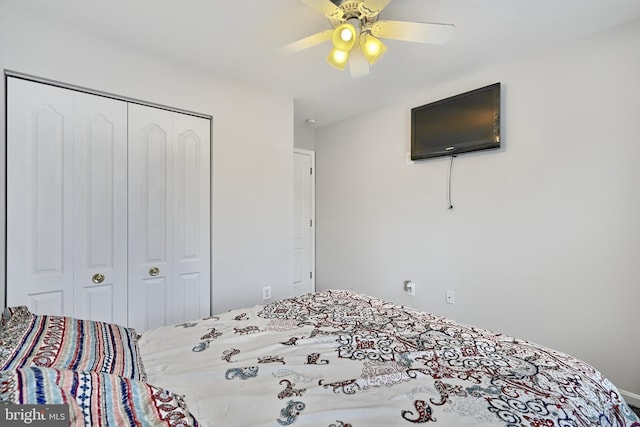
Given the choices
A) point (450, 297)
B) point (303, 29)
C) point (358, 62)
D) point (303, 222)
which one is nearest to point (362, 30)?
point (358, 62)

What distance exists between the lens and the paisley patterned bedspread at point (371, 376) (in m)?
0.85

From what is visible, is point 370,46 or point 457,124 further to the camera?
point 457,124

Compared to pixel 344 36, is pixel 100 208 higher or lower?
lower

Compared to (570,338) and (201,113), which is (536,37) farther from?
(201,113)

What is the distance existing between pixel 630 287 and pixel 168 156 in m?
3.24

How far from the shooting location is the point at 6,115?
179 cm

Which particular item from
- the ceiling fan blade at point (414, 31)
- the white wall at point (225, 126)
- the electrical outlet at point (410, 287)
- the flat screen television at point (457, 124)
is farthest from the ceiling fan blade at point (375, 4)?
the electrical outlet at point (410, 287)

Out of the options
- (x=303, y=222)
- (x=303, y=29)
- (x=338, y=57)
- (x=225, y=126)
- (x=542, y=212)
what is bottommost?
(x=303, y=222)

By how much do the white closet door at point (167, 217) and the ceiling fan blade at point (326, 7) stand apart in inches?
55.8

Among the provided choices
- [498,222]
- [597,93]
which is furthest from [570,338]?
[597,93]

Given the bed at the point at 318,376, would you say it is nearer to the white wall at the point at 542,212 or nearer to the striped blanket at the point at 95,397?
the striped blanket at the point at 95,397

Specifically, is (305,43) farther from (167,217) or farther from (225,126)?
(167,217)

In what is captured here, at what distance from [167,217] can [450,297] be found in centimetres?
250

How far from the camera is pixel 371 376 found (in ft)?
3.48
